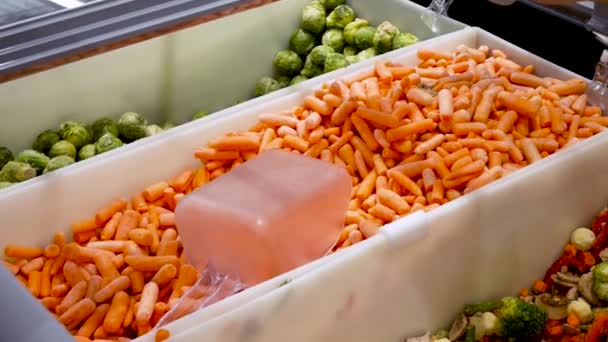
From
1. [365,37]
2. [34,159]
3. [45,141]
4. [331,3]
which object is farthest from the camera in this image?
[331,3]

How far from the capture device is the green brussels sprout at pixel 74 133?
2758 millimetres

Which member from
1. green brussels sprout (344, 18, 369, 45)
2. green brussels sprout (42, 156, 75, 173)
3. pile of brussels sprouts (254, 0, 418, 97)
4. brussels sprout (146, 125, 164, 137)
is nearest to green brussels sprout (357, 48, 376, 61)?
pile of brussels sprouts (254, 0, 418, 97)

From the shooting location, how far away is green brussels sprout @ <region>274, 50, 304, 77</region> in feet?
10.6

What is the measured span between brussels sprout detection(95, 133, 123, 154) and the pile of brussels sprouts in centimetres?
64

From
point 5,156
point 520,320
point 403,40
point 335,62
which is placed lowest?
point 5,156

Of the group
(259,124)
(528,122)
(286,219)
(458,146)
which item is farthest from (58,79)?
(528,122)

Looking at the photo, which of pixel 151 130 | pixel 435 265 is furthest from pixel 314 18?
pixel 435 265

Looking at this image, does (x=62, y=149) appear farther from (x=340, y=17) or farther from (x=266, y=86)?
(x=340, y=17)

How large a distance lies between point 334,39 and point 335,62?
0.70 feet

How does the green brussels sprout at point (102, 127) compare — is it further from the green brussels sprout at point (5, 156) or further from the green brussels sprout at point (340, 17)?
the green brussels sprout at point (340, 17)

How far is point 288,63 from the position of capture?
3.24 m

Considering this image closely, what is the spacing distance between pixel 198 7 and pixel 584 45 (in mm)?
1886

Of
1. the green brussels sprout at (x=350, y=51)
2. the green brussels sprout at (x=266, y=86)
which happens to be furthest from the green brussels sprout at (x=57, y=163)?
the green brussels sprout at (x=350, y=51)

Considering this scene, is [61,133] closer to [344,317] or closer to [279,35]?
[279,35]
